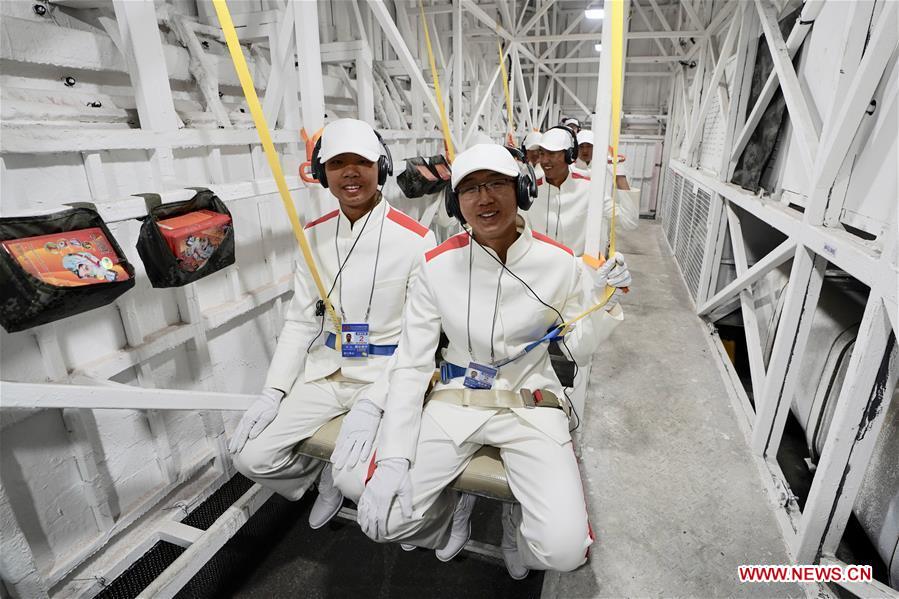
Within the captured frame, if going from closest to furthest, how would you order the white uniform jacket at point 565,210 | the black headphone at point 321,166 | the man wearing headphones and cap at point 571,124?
the black headphone at point 321,166 < the white uniform jacket at point 565,210 < the man wearing headphones and cap at point 571,124

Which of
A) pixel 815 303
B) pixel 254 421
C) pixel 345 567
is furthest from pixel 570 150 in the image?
pixel 345 567

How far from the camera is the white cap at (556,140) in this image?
130 inches

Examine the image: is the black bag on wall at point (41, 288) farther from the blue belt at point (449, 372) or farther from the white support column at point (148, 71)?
the blue belt at point (449, 372)

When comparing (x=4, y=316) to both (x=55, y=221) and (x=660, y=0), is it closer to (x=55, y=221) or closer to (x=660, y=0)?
(x=55, y=221)

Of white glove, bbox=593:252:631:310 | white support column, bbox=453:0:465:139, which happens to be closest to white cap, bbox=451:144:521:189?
white glove, bbox=593:252:631:310

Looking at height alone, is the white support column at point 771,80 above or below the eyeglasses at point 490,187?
above

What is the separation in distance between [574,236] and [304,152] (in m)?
2.09

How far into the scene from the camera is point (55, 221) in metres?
1.42

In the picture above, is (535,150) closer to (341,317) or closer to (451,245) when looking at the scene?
(451,245)

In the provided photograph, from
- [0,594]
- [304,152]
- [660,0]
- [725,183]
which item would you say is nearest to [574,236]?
[725,183]

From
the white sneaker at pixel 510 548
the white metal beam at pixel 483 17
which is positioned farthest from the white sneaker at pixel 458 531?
the white metal beam at pixel 483 17

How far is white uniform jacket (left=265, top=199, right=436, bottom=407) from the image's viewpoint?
7.23 ft

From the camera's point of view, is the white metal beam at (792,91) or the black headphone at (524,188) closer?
the black headphone at (524,188)

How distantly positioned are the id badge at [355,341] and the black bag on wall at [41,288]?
0.92 meters
